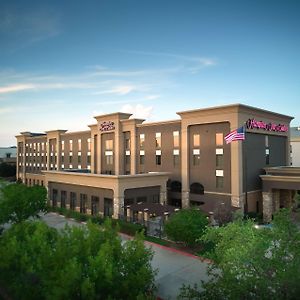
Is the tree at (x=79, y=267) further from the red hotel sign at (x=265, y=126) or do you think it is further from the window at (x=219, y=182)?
the red hotel sign at (x=265, y=126)

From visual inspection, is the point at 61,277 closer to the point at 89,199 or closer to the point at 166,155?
the point at 89,199

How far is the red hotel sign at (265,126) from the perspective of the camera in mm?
43553

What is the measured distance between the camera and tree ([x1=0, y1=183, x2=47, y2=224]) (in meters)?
32.7

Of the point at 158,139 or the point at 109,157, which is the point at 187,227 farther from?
the point at 109,157

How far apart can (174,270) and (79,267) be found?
13.0m

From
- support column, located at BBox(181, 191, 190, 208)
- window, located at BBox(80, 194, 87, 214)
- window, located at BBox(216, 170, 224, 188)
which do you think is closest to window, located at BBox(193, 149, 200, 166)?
window, located at BBox(216, 170, 224, 188)

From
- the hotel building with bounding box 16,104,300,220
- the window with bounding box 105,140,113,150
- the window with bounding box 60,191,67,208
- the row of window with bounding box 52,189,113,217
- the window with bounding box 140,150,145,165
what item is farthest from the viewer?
the window with bounding box 105,140,113,150

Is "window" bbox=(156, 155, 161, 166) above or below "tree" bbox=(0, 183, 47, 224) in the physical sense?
above

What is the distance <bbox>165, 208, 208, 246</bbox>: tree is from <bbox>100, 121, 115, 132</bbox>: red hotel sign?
31.9 metres

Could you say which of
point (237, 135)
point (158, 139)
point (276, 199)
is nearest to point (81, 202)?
point (158, 139)

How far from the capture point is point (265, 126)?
4716 centimetres

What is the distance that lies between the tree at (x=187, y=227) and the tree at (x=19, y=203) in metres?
16.9

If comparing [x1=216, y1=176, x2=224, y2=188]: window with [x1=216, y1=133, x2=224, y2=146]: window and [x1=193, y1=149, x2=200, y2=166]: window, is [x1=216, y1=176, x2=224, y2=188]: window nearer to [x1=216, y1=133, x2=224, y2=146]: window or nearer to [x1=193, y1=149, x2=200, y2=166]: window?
[x1=193, y1=149, x2=200, y2=166]: window

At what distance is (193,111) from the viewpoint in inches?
1806
